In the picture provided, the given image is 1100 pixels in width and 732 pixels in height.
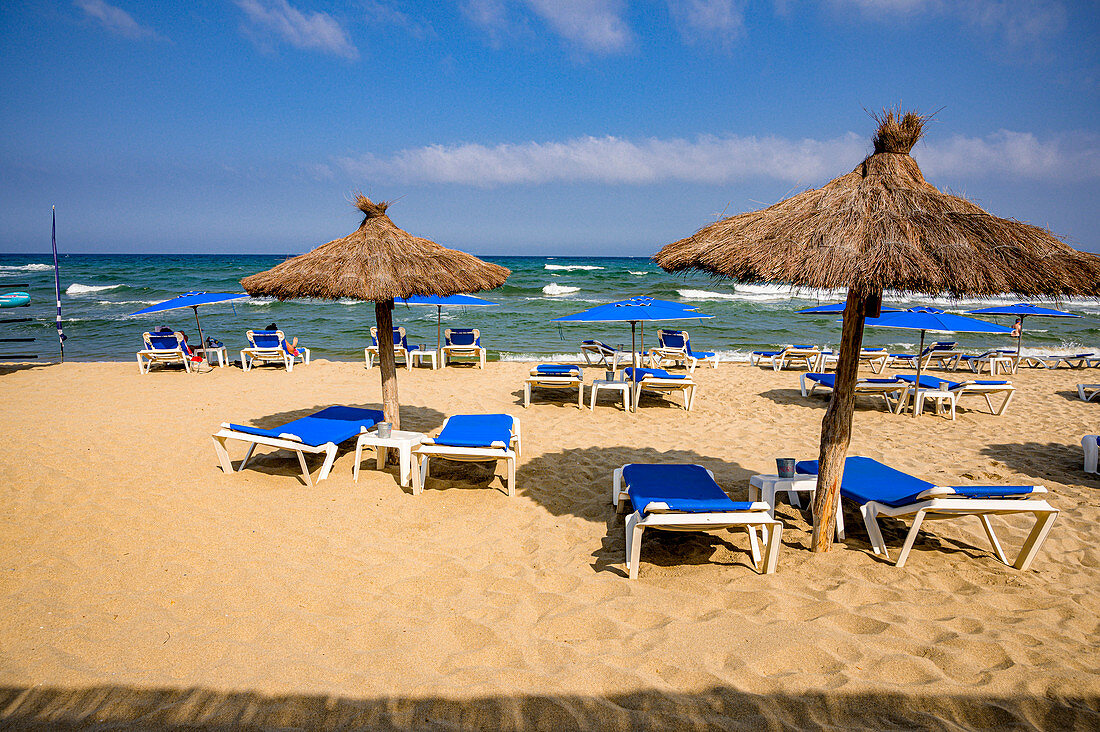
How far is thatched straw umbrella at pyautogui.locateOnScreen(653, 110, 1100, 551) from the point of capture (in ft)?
9.68

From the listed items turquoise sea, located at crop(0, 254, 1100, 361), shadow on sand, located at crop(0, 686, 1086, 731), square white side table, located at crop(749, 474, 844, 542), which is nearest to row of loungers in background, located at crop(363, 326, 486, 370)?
turquoise sea, located at crop(0, 254, 1100, 361)

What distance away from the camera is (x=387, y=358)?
531 cm

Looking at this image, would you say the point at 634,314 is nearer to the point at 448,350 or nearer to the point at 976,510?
the point at 976,510

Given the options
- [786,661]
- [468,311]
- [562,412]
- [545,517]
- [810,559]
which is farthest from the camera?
[468,311]

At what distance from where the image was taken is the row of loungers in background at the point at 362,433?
15.6 feet

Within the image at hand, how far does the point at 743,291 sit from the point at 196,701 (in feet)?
Answer: 119

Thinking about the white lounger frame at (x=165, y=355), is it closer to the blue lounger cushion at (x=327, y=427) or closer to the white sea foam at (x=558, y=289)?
the blue lounger cushion at (x=327, y=427)

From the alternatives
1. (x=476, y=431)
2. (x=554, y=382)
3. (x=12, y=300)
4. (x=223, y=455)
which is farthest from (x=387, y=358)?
(x=12, y=300)

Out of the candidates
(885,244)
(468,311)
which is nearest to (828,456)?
(885,244)

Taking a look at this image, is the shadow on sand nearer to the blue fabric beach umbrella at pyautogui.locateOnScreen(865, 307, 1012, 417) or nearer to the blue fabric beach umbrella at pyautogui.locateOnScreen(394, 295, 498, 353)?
the blue fabric beach umbrella at pyautogui.locateOnScreen(394, 295, 498, 353)

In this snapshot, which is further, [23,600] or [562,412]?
[562,412]

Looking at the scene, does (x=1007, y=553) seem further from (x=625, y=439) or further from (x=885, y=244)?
(x=625, y=439)

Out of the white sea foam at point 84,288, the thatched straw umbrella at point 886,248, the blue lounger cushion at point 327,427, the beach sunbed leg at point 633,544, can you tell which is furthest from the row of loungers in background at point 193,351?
the white sea foam at point 84,288

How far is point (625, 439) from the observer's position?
6.61m
